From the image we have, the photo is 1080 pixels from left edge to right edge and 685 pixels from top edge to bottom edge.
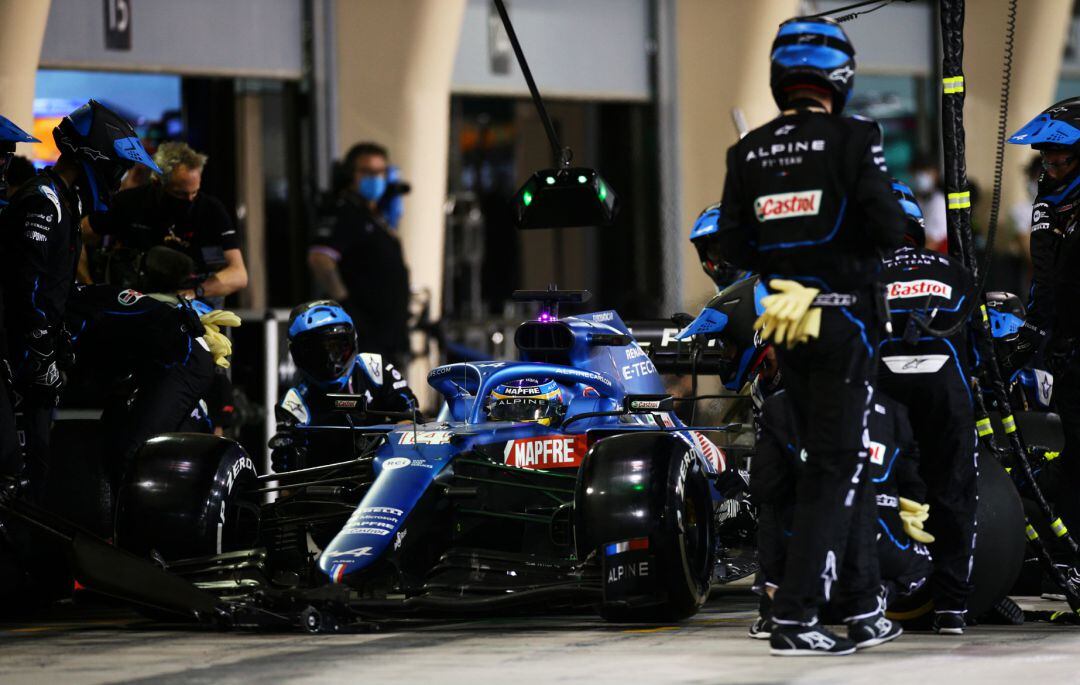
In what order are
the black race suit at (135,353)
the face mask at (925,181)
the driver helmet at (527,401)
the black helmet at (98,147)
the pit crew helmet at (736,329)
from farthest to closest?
1. the face mask at (925,181)
2. the black race suit at (135,353)
3. the black helmet at (98,147)
4. the driver helmet at (527,401)
5. the pit crew helmet at (736,329)

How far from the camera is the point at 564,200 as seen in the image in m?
8.82

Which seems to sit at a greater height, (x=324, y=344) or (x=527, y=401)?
(x=324, y=344)

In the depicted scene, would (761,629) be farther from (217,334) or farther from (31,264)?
(217,334)

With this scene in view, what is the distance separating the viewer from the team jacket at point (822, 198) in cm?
613

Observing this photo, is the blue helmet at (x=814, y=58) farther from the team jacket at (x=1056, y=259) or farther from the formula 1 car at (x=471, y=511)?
the team jacket at (x=1056, y=259)

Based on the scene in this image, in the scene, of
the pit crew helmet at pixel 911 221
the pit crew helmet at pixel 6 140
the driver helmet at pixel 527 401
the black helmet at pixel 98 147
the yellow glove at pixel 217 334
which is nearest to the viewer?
the pit crew helmet at pixel 911 221

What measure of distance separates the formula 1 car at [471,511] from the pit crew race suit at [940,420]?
0.91 meters

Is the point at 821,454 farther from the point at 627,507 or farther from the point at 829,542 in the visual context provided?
the point at 627,507

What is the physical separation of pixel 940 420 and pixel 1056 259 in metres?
1.68

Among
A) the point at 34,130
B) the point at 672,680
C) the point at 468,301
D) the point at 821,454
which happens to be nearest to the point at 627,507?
the point at 821,454

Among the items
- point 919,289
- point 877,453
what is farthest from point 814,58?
point 877,453

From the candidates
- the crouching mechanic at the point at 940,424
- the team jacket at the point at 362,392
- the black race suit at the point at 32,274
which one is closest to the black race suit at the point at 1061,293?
the crouching mechanic at the point at 940,424

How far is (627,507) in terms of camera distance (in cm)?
698

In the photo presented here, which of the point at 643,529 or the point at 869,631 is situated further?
the point at 643,529
